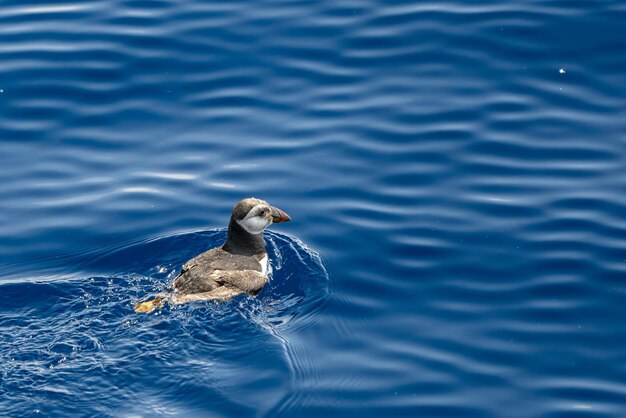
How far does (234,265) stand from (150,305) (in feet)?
4.05

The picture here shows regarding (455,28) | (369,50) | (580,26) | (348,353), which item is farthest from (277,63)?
(348,353)

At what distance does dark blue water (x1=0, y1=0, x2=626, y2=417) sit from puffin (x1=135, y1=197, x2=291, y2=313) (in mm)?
213

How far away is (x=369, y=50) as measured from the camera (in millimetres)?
15797

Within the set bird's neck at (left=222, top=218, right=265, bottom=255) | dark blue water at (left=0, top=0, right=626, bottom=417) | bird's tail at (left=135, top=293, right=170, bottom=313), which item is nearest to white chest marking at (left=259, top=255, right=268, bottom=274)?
bird's neck at (left=222, top=218, right=265, bottom=255)

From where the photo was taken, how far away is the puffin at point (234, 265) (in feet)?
37.9

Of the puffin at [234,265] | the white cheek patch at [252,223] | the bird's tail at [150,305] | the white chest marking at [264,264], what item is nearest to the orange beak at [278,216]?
the puffin at [234,265]

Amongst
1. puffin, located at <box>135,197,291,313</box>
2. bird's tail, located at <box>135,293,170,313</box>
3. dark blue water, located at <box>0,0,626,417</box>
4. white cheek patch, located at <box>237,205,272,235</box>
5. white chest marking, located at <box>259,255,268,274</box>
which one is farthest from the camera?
white chest marking, located at <box>259,255,268,274</box>

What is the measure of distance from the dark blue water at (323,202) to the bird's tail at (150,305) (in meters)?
0.09

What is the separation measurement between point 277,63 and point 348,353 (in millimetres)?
5845

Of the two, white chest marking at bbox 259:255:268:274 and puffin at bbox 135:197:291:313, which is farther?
white chest marking at bbox 259:255:268:274

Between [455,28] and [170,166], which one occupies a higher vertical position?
[455,28]

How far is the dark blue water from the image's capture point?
10.3 metres

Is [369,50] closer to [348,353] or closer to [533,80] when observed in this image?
[533,80]

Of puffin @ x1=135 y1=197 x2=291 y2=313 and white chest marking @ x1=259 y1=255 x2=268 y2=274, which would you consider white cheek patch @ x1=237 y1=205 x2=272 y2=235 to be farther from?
white chest marking @ x1=259 y1=255 x2=268 y2=274
